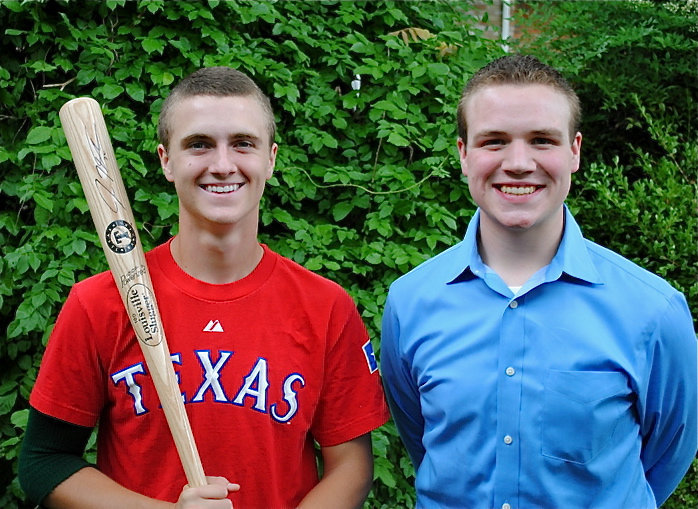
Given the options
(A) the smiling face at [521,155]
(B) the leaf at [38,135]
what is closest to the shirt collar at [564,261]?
(A) the smiling face at [521,155]

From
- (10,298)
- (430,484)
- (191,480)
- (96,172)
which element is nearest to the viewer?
(191,480)

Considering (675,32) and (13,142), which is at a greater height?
(675,32)

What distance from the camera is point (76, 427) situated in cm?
249

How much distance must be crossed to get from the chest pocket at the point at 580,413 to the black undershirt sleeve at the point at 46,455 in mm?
1373

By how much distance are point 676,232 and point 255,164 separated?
11.1 feet

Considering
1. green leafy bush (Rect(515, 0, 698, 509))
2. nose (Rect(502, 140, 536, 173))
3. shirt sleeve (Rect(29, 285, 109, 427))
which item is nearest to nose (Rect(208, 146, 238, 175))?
shirt sleeve (Rect(29, 285, 109, 427))

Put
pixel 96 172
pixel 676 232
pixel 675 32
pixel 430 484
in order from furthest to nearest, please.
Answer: pixel 675 32 → pixel 676 232 → pixel 96 172 → pixel 430 484

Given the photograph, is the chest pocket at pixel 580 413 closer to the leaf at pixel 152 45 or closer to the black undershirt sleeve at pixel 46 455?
the black undershirt sleeve at pixel 46 455

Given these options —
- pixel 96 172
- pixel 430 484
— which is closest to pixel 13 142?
pixel 96 172

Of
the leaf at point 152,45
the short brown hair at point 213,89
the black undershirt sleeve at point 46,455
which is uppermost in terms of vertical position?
the leaf at point 152,45

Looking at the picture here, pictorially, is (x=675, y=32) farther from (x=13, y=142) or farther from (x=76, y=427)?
(x=76, y=427)

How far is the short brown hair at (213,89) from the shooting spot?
101 inches

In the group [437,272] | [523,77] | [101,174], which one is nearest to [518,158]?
[523,77]

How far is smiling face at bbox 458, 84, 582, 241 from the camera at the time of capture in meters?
2.38
